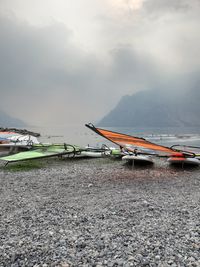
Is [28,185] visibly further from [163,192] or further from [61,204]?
[163,192]

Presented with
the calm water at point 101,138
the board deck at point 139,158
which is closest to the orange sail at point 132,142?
the board deck at point 139,158

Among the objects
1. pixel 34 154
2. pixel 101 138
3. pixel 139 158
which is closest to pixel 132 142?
pixel 139 158

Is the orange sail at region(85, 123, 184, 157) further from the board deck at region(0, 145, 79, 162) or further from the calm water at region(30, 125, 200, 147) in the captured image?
the calm water at region(30, 125, 200, 147)

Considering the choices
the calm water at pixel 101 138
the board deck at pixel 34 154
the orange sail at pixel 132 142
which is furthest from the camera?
the calm water at pixel 101 138

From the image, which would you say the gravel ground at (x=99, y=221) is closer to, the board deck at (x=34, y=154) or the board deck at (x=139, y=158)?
the board deck at (x=34, y=154)

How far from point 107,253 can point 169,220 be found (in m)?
1.95

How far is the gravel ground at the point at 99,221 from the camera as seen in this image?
363cm

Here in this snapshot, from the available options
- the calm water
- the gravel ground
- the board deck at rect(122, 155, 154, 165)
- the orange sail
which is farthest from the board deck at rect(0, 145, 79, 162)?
the calm water

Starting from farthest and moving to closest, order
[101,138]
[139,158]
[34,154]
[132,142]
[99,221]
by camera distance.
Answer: [101,138] < [34,154] < [132,142] < [139,158] < [99,221]

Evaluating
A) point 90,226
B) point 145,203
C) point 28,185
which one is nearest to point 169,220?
point 145,203

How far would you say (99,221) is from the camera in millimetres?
4984

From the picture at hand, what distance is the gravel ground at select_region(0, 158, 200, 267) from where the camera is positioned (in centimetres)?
363

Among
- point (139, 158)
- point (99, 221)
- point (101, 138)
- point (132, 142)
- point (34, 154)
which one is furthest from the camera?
point (101, 138)

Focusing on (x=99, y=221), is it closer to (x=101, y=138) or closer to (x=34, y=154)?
(x=34, y=154)
